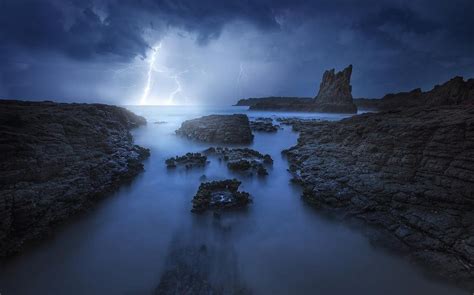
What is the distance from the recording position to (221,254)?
24.3 feet

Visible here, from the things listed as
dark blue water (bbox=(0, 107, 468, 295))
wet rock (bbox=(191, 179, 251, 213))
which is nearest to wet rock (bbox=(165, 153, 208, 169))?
wet rock (bbox=(191, 179, 251, 213))

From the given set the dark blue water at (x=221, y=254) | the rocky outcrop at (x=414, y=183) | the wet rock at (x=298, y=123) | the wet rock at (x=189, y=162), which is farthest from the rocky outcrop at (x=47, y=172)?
the wet rock at (x=298, y=123)

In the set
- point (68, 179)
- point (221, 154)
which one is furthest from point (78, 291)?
point (221, 154)

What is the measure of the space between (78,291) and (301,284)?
22.4 ft

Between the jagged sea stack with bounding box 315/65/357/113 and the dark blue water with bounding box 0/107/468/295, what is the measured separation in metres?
Answer: 103

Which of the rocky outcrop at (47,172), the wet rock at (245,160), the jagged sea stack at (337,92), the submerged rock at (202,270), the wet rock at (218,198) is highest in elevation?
the jagged sea stack at (337,92)

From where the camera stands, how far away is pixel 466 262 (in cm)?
610

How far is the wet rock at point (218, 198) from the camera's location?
34.5ft

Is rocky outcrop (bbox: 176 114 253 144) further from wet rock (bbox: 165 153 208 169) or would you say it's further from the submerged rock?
the submerged rock

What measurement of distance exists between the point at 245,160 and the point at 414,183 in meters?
11.0

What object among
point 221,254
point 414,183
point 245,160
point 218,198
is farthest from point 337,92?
point 221,254

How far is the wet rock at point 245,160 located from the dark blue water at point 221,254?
4.93 meters

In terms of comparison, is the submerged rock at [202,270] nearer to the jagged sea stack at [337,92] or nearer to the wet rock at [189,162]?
the wet rock at [189,162]

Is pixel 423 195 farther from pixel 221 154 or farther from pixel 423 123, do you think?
pixel 221 154
